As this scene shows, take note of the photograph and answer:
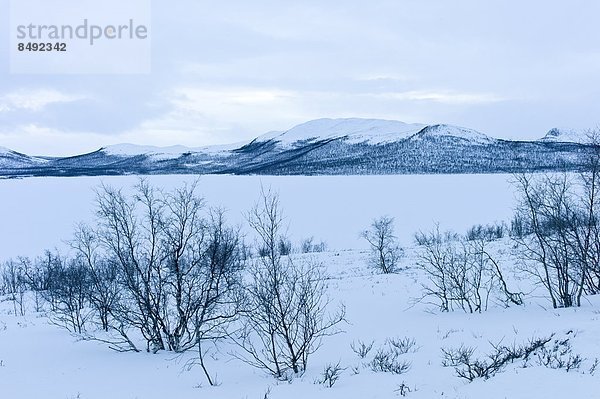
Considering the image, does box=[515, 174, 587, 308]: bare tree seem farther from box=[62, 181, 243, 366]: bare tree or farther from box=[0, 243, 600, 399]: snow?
box=[62, 181, 243, 366]: bare tree

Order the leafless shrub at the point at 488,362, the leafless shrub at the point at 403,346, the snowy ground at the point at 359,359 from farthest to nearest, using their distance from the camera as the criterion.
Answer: the leafless shrub at the point at 403,346, the leafless shrub at the point at 488,362, the snowy ground at the point at 359,359

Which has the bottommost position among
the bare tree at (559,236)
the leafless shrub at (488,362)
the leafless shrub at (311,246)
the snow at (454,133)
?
the leafless shrub at (311,246)

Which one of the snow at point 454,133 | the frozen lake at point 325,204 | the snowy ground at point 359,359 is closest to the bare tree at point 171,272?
the snowy ground at point 359,359

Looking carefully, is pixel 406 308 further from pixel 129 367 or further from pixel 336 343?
pixel 129 367

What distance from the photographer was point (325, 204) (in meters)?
87.1

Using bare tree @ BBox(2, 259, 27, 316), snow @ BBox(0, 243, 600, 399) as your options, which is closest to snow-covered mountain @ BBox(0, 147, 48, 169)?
bare tree @ BBox(2, 259, 27, 316)

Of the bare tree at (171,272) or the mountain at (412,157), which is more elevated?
the mountain at (412,157)

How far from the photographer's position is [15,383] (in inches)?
539

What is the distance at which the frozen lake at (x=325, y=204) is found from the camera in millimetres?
68062

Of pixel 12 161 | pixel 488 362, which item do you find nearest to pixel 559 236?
pixel 488 362

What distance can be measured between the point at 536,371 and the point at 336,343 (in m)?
9.01

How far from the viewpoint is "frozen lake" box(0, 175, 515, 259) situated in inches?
2680

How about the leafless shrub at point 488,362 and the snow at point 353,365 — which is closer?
the snow at point 353,365

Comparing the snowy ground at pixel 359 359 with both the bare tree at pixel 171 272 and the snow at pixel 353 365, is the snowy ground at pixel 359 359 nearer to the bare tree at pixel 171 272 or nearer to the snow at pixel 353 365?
the snow at pixel 353 365
